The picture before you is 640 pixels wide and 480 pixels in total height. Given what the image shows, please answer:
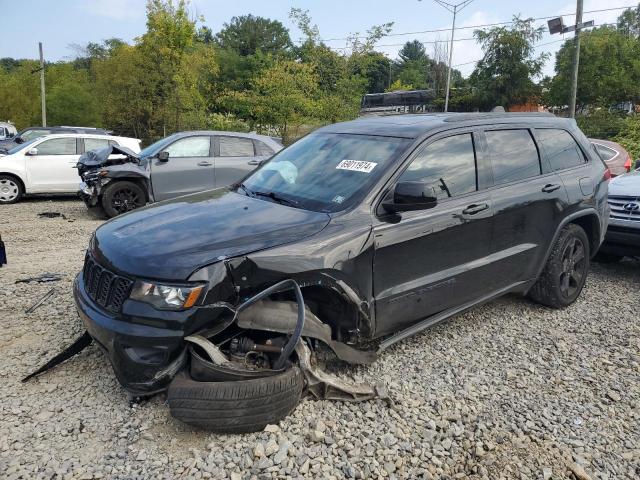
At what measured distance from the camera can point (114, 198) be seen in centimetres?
927

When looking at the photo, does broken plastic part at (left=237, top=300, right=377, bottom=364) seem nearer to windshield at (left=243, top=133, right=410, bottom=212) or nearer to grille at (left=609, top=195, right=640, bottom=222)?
windshield at (left=243, top=133, right=410, bottom=212)

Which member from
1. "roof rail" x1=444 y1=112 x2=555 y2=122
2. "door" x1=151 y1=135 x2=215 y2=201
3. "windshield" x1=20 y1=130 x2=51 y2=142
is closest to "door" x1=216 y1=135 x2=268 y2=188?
"door" x1=151 y1=135 x2=215 y2=201

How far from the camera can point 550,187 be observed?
445cm

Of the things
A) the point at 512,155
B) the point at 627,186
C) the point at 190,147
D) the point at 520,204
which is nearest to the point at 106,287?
the point at 520,204

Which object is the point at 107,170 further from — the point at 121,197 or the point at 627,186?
the point at 627,186

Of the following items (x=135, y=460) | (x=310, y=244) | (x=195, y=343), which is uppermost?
(x=310, y=244)

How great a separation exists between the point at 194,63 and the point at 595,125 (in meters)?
20.6

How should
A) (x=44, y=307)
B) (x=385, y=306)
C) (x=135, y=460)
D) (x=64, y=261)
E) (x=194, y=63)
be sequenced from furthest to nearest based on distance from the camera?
1. (x=194, y=63)
2. (x=64, y=261)
3. (x=44, y=307)
4. (x=385, y=306)
5. (x=135, y=460)

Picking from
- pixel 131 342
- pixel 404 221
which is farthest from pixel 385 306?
pixel 131 342

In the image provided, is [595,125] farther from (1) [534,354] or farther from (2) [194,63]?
(1) [534,354]

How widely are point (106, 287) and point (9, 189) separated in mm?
9846

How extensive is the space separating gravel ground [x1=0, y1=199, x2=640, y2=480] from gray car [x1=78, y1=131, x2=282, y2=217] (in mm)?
5092

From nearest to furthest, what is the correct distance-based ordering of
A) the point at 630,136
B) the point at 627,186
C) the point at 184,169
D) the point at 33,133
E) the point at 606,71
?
the point at 627,186
the point at 184,169
the point at 33,133
the point at 630,136
the point at 606,71

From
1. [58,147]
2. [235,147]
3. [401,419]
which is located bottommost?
[401,419]
